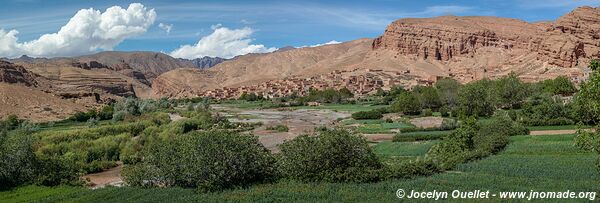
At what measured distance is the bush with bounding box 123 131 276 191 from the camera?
81.2 feet

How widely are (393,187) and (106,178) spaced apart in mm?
23494

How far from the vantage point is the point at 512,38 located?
182750 millimetres

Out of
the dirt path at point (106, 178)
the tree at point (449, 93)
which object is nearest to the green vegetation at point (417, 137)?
the dirt path at point (106, 178)

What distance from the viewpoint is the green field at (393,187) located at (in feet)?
71.2

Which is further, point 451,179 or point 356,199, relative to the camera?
point 451,179

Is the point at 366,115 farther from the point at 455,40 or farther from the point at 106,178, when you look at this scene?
the point at 455,40

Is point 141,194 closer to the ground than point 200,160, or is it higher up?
closer to the ground

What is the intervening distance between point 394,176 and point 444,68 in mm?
162145

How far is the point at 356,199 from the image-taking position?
21016 mm

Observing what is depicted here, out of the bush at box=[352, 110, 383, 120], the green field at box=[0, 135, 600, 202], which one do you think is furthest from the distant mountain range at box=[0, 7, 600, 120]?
the green field at box=[0, 135, 600, 202]

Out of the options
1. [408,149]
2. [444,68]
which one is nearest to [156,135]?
[408,149]

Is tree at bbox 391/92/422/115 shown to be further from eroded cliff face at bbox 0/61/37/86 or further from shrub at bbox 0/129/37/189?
eroded cliff face at bbox 0/61/37/86

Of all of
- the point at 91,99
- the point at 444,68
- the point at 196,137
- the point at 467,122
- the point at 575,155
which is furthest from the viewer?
the point at 444,68

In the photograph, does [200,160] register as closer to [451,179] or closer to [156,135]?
[451,179]
